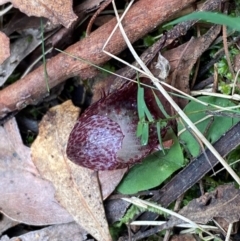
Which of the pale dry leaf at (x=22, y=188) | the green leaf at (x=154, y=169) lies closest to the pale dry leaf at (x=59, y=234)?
the pale dry leaf at (x=22, y=188)

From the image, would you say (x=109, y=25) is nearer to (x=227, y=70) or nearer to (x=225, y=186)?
(x=227, y=70)

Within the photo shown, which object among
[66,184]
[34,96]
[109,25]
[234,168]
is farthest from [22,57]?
[234,168]

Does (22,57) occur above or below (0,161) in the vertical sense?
above

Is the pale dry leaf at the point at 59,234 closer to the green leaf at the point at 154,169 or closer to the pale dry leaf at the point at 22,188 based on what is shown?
the pale dry leaf at the point at 22,188

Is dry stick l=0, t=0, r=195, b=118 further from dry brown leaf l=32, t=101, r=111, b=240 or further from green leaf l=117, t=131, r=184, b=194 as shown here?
green leaf l=117, t=131, r=184, b=194

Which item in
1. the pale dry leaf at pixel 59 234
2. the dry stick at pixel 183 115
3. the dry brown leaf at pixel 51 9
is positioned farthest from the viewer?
the pale dry leaf at pixel 59 234

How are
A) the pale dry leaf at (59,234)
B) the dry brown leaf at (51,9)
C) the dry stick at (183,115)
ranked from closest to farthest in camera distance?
1. the dry stick at (183,115)
2. the dry brown leaf at (51,9)
3. the pale dry leaf at (59,234)

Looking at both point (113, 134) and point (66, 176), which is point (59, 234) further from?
point (113, 134)
